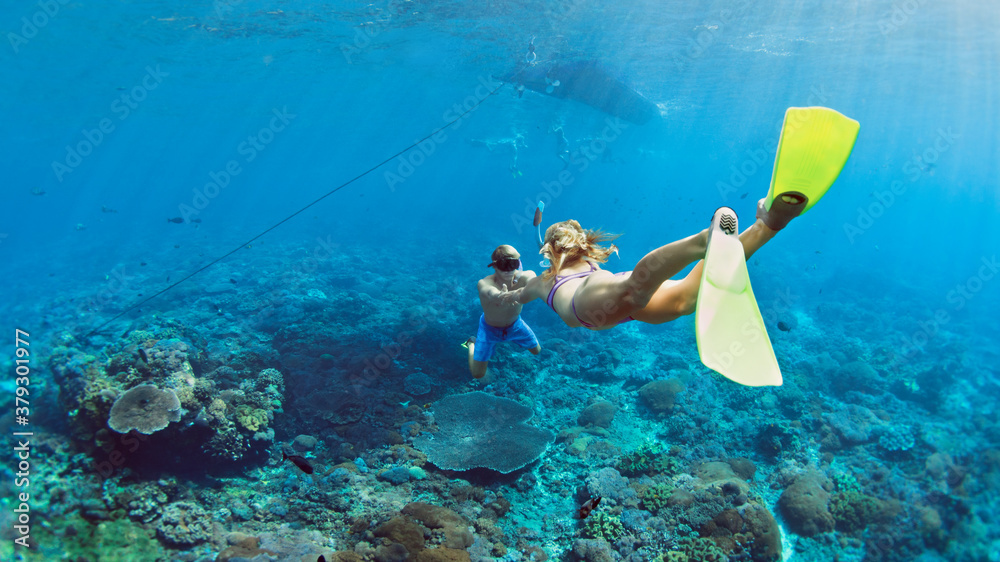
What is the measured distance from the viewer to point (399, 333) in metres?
11.4

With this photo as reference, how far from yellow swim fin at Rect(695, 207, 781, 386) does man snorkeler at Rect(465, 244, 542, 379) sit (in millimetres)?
2012

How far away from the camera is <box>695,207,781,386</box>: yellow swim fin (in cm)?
198

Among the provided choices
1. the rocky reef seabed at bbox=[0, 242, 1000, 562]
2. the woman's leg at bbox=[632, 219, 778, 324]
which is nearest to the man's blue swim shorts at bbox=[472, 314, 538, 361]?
the rocky reef seabed at bbox=[0, 242, 1000, 562]

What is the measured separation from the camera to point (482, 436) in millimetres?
7547

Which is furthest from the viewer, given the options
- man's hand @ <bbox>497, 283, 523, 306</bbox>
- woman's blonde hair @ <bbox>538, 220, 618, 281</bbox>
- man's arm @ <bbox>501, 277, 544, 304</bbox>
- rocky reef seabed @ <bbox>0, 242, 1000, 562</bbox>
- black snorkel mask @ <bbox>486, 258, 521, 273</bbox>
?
rocky reef seabed @ <bbox>0, 242, 1000, 562</bbox>

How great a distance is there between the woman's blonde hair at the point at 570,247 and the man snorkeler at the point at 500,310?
49 centimetres

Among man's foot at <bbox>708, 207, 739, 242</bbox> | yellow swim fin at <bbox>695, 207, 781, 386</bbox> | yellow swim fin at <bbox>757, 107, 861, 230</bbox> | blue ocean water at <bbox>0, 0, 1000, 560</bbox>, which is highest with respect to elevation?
yellow swim fin at <bbox>757, 107, 861, 230</bbox>

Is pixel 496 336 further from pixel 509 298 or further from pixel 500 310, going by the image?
pixel 509 298

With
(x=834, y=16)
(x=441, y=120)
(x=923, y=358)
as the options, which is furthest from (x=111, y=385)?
(x=441, y=120)

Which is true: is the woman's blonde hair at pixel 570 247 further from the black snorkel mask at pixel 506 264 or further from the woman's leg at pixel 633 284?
the black snorkel mask at pixel 506 264

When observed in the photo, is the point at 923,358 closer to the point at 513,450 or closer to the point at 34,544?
the point at 513,450

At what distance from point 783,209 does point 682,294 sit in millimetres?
835

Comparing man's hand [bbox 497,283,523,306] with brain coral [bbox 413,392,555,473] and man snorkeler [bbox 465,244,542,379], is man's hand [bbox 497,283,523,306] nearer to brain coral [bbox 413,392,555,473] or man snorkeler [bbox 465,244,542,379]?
man snorkeler [bbox 465,244,542,379]

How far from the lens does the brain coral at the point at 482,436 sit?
696 cm
